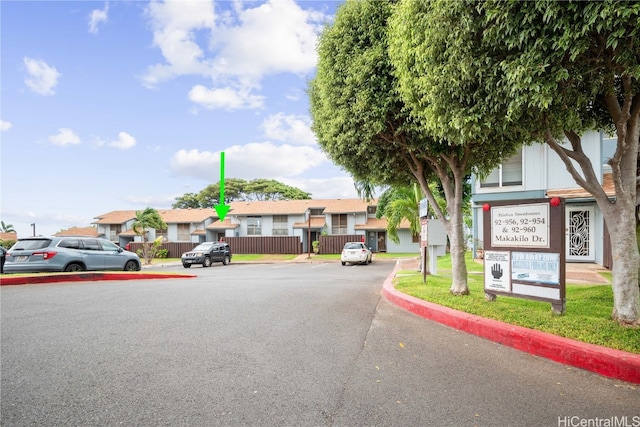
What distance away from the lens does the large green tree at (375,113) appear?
7.31m

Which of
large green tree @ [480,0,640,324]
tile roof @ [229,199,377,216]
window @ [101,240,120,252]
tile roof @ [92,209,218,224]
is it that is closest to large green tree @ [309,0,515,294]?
large green tree @ [480,0,640,324]

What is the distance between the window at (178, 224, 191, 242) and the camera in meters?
41.8

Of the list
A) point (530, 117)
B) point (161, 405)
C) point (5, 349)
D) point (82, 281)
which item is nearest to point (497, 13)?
point (530, 117)

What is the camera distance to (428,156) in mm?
8227

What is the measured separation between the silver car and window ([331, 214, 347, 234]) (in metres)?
26.4

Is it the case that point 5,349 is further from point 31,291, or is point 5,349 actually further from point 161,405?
point 31,291

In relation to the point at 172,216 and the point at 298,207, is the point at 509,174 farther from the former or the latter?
the point at 172,216

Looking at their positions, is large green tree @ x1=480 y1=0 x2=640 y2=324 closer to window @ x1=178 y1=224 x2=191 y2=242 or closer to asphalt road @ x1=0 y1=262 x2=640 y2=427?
asphalt road @ x1=0 y1=262 x2=640 y2=427

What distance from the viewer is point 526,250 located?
614cm

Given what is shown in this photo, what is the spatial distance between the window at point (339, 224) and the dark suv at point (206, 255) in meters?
13.7

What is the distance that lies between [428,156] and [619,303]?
172 inches

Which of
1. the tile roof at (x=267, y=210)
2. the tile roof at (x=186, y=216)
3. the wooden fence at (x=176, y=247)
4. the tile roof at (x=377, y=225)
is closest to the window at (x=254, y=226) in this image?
the tile roof at (x=267, y=210)

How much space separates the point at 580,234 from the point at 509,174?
3.97 metres

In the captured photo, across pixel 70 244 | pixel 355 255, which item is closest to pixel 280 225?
pixel 355 255
